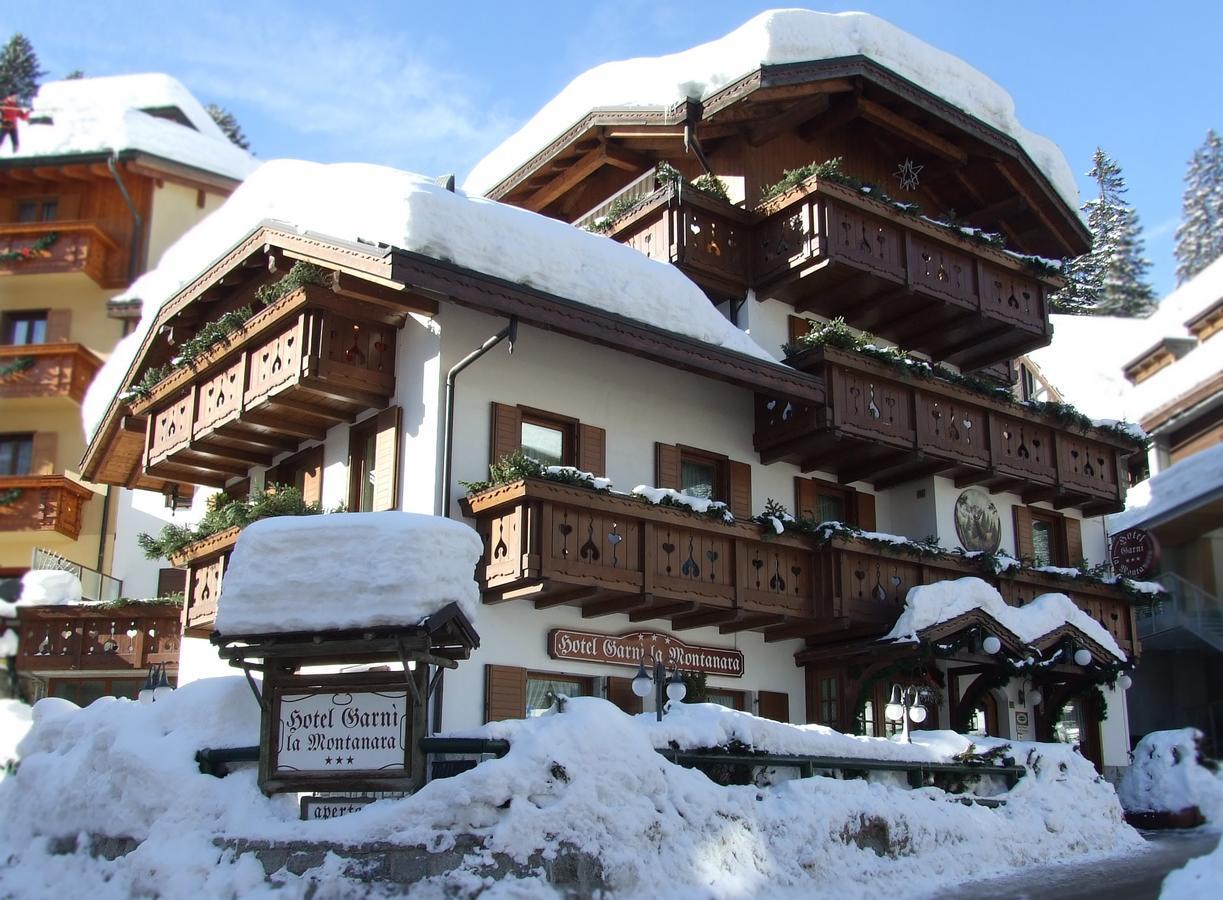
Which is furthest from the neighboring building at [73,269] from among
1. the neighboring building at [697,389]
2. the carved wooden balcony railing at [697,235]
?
the carved wooden balcony railing at [697,235]

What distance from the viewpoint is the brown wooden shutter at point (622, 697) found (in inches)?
709

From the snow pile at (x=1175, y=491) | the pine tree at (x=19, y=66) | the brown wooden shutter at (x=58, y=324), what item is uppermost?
the pine tree at (x=19, y=66)

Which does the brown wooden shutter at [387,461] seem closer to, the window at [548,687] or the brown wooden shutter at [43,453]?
the window at [548,687]

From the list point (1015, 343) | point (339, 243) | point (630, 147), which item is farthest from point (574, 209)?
point (339, 243)

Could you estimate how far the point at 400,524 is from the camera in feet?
36.1

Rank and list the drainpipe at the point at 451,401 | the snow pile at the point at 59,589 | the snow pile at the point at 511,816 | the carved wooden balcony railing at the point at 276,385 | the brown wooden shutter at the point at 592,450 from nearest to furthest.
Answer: the snow pile at the point at 511,816
the drainpipe at the point at 451,401
the carved wooden balcony railing at the point at 276,385
the brown wooden shutter at the point at 592,450
the snow pile at the point at 59,589

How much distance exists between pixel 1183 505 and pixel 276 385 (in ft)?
80.7

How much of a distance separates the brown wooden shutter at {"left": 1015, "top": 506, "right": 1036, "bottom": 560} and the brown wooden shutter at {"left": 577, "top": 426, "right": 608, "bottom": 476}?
9465mm

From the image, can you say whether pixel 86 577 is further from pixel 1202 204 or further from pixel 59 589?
pixel 1202 204

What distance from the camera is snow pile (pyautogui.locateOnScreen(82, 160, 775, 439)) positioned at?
1675 centimetres

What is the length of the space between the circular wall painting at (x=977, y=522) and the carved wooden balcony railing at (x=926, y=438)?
37 cm

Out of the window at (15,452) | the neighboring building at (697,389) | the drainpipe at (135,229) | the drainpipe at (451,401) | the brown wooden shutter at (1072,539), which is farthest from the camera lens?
the drainpipe at (135,229)

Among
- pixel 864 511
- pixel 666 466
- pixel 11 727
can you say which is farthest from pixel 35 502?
pixel 864 511

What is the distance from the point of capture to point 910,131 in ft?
82.2
